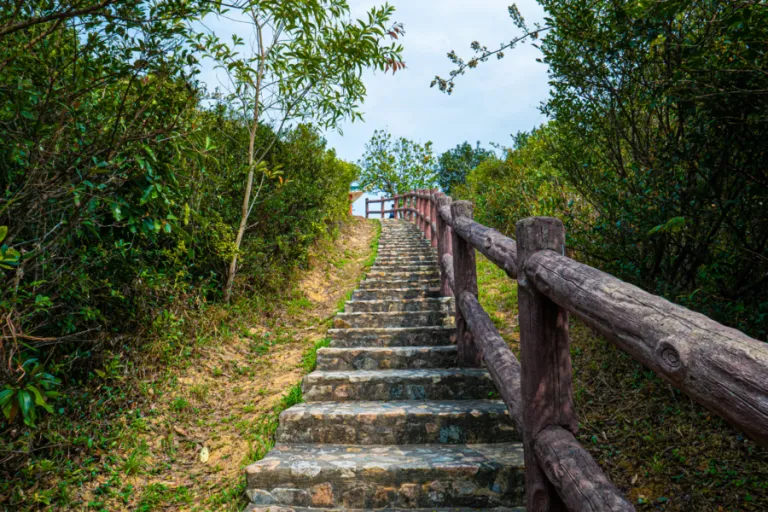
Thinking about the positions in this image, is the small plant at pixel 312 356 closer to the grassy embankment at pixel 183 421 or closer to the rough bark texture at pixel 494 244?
the grassy embankment at pixel 183 421

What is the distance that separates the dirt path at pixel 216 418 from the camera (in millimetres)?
2711

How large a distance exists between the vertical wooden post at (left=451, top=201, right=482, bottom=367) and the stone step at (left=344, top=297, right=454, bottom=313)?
1.24 metres

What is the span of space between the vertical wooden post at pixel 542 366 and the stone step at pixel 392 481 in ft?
2.06

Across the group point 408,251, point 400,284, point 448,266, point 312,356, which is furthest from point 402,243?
point 312,356

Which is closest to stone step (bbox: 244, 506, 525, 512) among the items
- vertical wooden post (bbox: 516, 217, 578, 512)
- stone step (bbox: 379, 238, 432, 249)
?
vertical wooden post (bbox: 516, 217, 578, 512)

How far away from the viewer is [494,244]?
257cm

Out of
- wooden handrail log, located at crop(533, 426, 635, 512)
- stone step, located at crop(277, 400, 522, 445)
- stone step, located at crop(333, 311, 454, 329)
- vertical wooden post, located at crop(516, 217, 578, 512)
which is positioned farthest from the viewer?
stone step, located at crop(333, 311, 454, 329)

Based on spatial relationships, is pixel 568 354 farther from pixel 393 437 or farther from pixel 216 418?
pixel 216 418

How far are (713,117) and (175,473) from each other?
4049mm

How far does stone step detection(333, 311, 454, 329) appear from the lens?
15.6ft

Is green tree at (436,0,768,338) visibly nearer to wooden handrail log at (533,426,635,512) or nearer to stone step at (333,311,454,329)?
wooden handrail log at (533,426,635,512)

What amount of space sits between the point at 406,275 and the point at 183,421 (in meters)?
3.77

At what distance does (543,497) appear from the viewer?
184 centimetres

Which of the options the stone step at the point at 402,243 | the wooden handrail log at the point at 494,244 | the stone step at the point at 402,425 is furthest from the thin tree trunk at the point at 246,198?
the stone step at the point at 402,243
